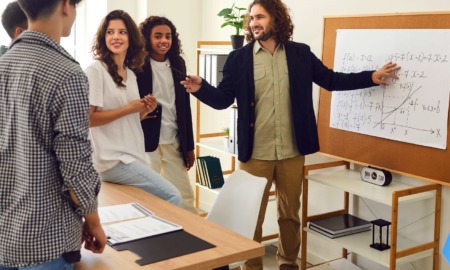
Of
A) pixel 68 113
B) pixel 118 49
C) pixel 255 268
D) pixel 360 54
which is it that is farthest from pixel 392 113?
pixel 68 113

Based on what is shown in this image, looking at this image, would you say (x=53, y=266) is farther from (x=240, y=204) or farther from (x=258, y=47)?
(x=258, y=47)

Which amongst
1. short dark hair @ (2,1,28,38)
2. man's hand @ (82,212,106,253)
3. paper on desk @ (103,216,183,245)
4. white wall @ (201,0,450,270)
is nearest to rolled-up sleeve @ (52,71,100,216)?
man's hand @ (82,212,106,253)

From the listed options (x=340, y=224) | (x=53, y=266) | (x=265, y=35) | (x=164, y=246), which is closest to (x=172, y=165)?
(x=265, y=35)

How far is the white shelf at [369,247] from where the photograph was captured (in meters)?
2.79

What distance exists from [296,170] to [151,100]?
41.3 inches

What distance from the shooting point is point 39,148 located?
1385 millimetres

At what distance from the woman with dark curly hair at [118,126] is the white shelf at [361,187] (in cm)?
98

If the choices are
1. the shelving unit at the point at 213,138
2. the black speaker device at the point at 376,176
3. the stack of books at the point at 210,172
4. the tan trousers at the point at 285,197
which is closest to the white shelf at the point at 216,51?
the shelving unit at the point at 213,138

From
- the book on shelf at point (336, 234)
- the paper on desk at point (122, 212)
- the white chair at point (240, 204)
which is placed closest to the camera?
the paper on desk at point (122, 212)

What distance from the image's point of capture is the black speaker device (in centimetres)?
299

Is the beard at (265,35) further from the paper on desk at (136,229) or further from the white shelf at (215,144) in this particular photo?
the paper on desk at (136,229)

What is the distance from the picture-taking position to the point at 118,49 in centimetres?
270

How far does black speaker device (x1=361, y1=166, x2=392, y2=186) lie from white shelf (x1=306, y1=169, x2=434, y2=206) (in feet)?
0.08

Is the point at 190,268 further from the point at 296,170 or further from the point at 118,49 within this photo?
the point at 296,170
